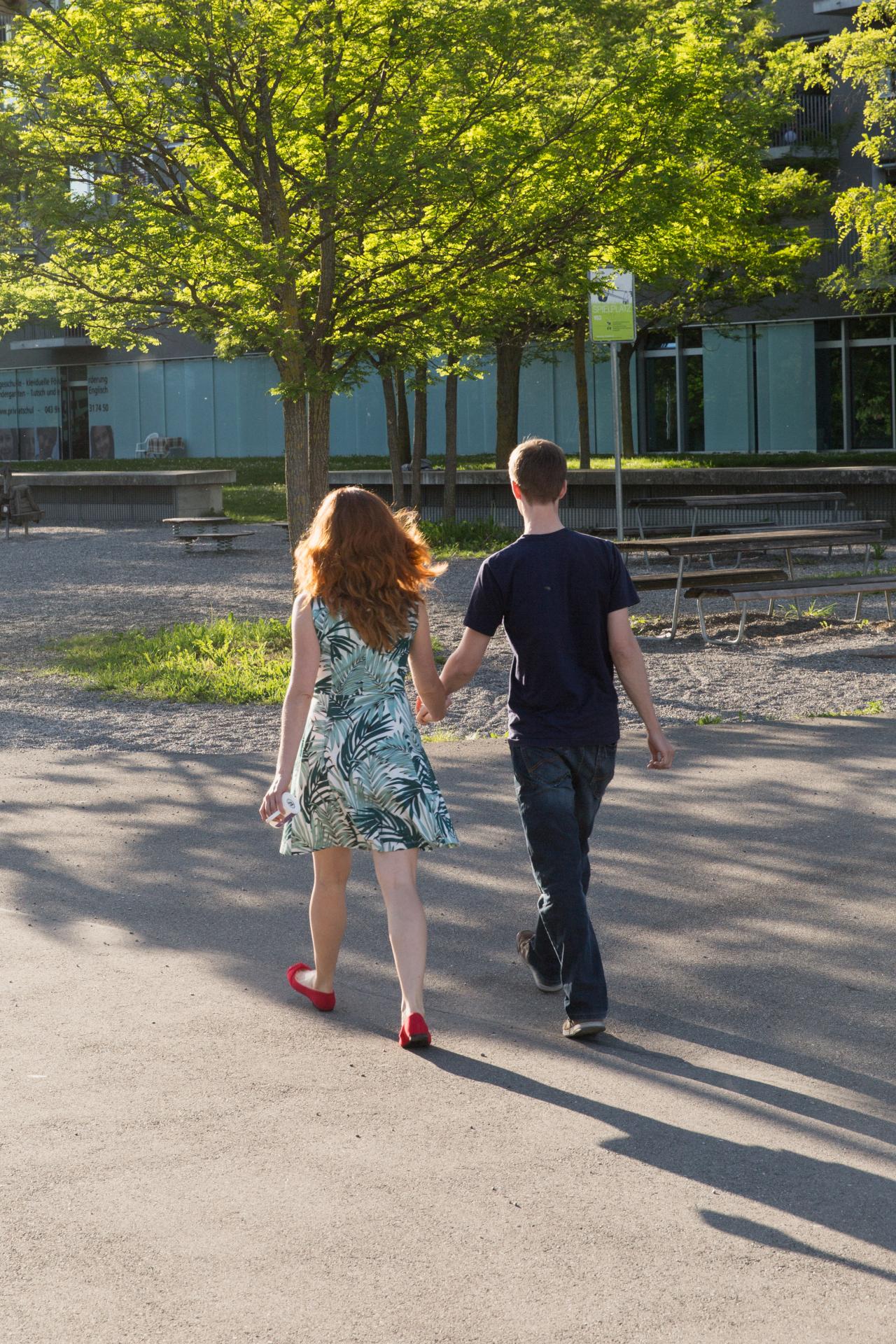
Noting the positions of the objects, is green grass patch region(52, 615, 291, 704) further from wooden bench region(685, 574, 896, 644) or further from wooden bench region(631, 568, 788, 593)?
wooden bench region(685, 574, 896, 644)

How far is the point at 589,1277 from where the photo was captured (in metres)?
3.18

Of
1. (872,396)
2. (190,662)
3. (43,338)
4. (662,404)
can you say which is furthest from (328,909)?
(43,338)

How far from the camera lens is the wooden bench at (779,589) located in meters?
11.8

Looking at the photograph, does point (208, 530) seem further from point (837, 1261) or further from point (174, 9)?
point (837, 1261)

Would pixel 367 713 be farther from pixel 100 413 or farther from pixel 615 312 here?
pixel 100 413

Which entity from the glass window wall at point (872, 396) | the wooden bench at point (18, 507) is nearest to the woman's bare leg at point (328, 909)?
the wooden bench at point (18, 507)

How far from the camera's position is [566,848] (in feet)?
15.1

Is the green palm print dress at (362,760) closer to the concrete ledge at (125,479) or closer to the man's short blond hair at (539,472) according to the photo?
the man's short blond hair at (539,472)

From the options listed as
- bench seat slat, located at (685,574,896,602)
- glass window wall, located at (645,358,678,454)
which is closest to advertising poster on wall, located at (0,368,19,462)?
glass window wall, located at (645,358,678,454)

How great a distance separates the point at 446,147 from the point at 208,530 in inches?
462

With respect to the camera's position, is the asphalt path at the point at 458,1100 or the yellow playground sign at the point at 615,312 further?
the yellow playground sign at the point at 615,312

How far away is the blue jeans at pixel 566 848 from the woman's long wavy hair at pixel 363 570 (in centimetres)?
53

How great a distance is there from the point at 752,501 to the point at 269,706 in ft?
40.1

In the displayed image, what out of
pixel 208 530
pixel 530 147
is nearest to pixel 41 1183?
pixel 530 147
